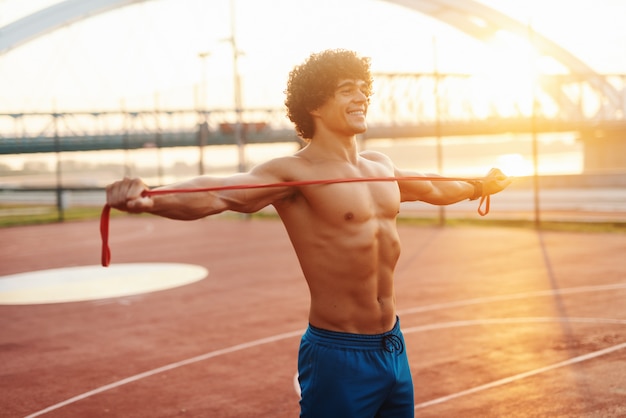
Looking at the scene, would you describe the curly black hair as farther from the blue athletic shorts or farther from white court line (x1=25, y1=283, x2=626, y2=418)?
white court line (x1=25, y1=283, x2=626, y2=418)

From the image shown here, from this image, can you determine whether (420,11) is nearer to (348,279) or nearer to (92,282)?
(92,282)

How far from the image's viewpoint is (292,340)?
28.8 ft

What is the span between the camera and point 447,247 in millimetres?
16984

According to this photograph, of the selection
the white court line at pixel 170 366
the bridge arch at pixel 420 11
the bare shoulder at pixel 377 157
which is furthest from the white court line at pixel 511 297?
the bridge arch at pixel 420 11

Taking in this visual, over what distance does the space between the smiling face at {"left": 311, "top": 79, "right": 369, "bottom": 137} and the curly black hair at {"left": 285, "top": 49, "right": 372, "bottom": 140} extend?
0.08 ft

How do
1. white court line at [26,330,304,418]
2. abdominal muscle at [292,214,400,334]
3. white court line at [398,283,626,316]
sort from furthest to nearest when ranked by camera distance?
white court line at [398,283,626,316], white court line at [26,330,304,418], abdominal muscle at [292,214,400,334]

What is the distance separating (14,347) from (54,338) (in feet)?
1.65

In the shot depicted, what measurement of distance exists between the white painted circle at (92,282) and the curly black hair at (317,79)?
29.9 feet

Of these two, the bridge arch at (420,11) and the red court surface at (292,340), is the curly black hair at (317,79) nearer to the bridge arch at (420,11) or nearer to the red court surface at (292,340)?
the red court surface at (292,340)

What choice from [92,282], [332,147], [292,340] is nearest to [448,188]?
[332,147]

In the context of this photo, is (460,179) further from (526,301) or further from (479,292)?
(479,292)

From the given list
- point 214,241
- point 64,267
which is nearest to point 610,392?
point 64,267

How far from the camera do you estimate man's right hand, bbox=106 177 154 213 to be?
3092 millimetres

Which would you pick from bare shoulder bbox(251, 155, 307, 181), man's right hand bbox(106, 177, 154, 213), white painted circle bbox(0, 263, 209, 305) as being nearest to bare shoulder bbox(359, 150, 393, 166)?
bare shoulder bbox(251, 155, 307, 181)
